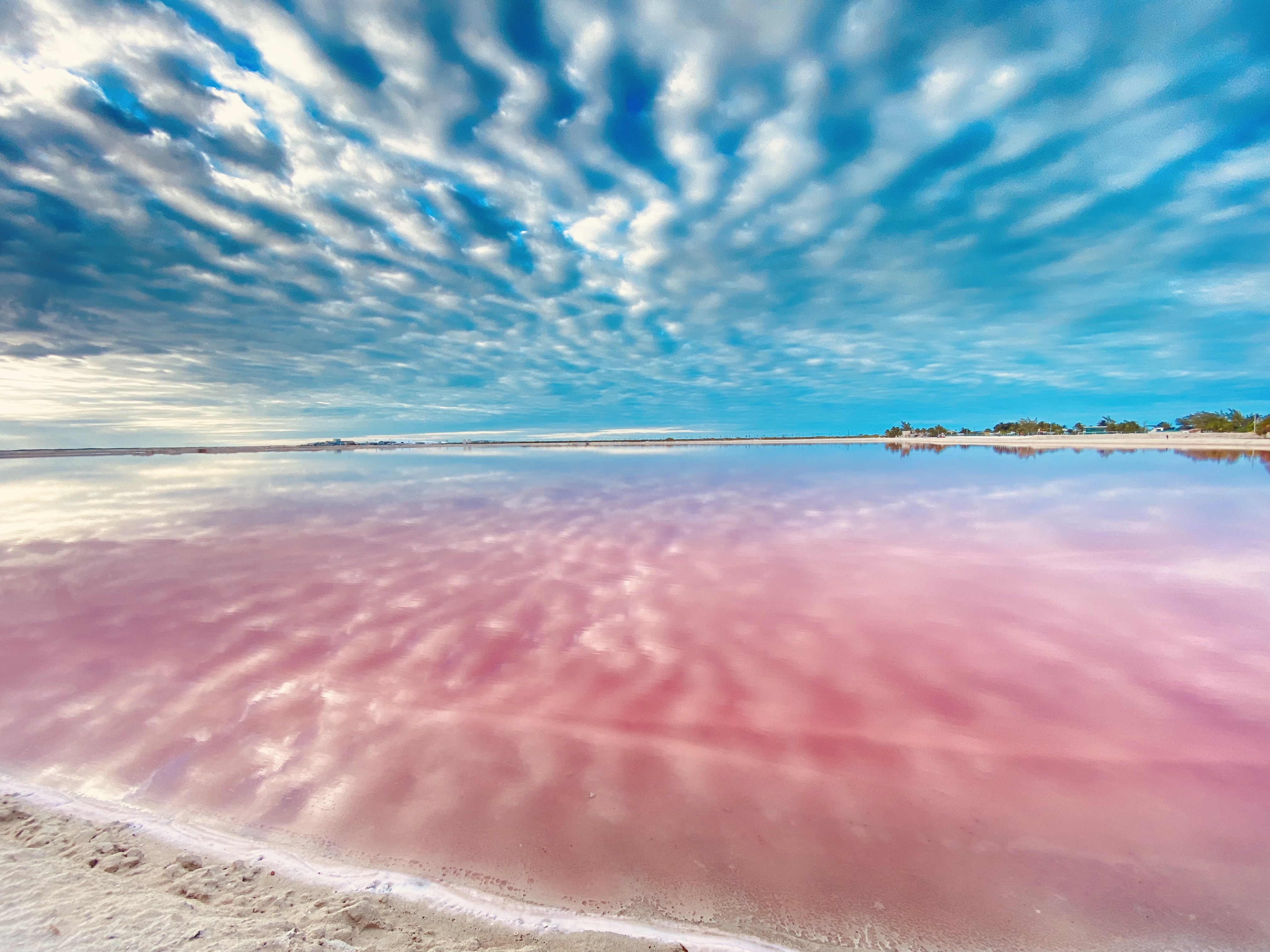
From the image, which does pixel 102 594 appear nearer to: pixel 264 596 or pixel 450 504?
pixel 264 596

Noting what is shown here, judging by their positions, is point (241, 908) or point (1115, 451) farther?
point (1115, 451)

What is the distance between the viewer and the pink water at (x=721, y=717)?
2641 millimetres

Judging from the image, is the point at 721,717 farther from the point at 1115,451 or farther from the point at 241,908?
the point at 1115,451

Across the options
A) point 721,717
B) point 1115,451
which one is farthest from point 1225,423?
point 721,717

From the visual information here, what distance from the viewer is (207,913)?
2361mm

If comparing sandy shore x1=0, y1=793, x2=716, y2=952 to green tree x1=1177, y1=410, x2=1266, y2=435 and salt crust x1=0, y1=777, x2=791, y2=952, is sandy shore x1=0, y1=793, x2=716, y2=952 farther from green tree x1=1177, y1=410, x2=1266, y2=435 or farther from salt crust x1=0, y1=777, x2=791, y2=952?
green tree x1=1177, y1=410, x2=1266, y2=435

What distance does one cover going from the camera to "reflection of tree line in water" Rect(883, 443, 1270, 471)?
1261 inches

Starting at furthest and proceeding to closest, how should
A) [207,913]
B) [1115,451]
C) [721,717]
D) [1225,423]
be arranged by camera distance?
[1225,423]
[1115,451]
[721,717]
[207,913]

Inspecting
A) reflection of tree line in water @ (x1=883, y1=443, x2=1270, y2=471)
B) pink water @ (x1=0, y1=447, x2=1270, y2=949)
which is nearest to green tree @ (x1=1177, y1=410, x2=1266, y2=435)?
reflection of tree line in water @ (x1=883, y1=443, x2=1270, y2=471)

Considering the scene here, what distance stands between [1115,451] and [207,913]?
59.4 metres

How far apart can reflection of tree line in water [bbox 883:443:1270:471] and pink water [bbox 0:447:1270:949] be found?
3021cm

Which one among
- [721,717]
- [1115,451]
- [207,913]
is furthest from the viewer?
[1115,451]

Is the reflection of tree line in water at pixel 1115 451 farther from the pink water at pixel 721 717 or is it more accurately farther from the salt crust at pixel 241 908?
the salt crust at pixel 241 908

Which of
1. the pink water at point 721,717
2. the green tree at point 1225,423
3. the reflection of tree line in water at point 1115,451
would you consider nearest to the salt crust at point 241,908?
the pink water at point 721,717
